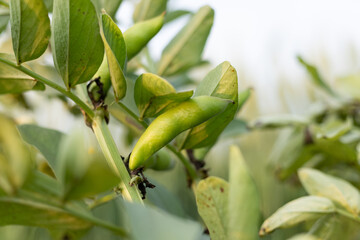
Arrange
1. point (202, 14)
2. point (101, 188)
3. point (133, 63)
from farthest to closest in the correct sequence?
1. point (133, 63)
2. point (202, 14)
3. point (101, 188)

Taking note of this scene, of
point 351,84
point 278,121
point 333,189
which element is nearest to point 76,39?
point 333,189

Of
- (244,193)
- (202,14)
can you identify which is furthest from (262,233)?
(202,14)

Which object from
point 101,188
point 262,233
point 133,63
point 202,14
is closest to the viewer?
point 101,188

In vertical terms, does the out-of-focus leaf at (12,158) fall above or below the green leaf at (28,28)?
below

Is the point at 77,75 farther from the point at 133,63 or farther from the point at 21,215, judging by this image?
the point at 133,63

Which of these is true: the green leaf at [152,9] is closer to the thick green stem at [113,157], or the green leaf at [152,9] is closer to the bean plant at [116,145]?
the bean plant at [116,145]

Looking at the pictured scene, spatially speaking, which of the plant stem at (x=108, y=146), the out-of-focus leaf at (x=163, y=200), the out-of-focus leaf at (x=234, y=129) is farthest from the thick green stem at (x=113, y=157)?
the out-of-focus leaf at (x=234, y=129)

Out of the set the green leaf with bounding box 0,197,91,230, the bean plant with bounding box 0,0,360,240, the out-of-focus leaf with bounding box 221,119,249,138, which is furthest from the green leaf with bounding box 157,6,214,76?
the green leaf with bounding box 0,197,91,230
